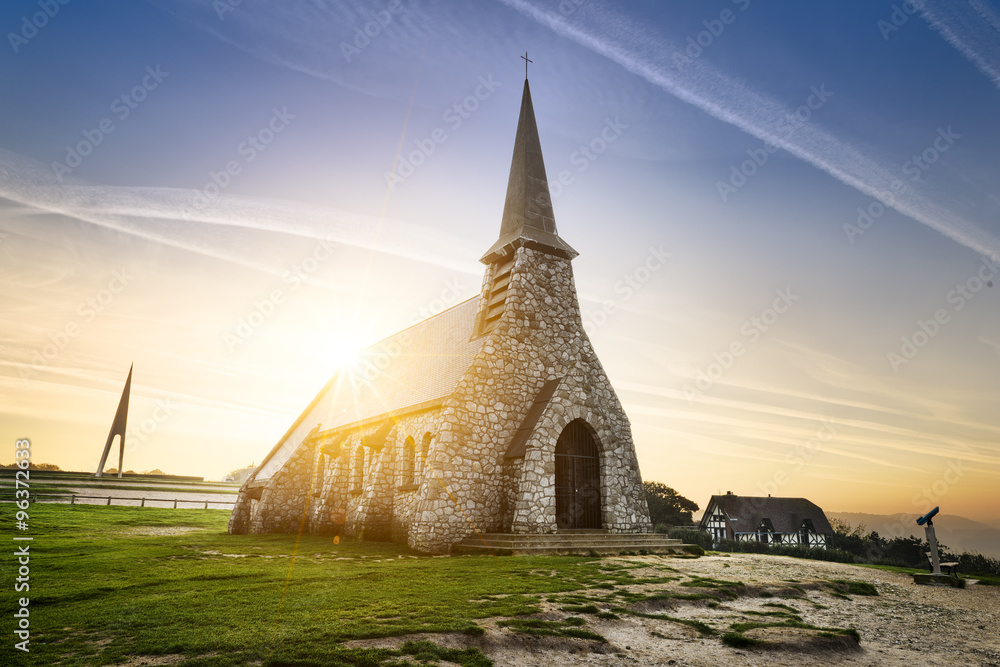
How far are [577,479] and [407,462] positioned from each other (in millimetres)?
5975

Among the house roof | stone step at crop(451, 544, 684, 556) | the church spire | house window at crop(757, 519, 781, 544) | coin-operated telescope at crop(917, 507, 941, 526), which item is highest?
the church spire

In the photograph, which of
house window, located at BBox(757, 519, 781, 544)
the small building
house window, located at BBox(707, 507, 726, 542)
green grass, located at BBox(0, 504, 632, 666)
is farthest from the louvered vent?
house window, located at BBox(757, 519, 781, 544)

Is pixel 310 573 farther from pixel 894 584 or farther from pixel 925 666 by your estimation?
pixel 894 584

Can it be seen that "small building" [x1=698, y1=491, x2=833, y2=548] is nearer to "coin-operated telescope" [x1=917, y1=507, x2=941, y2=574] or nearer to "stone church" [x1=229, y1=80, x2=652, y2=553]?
"stone church" [x1=229, y1=80, x2=652, y2=553]

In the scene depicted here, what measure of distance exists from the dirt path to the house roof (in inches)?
1700

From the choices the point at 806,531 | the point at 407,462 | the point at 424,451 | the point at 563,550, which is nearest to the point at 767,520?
the point at 806,531

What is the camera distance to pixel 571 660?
219 inches

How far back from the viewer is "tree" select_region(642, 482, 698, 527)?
4656cm

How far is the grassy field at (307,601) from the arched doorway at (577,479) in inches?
162

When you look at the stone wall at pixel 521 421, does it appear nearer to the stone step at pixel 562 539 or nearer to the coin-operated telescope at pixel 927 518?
the stone step at pixel 562 539

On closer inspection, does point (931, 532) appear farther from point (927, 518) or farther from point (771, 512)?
point (771, 512)

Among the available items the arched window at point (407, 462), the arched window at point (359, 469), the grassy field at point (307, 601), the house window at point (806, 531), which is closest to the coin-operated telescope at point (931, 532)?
the grassy field at point (307, 601)

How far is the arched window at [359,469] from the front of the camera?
2045cm

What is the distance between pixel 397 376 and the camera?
22.9 metres
